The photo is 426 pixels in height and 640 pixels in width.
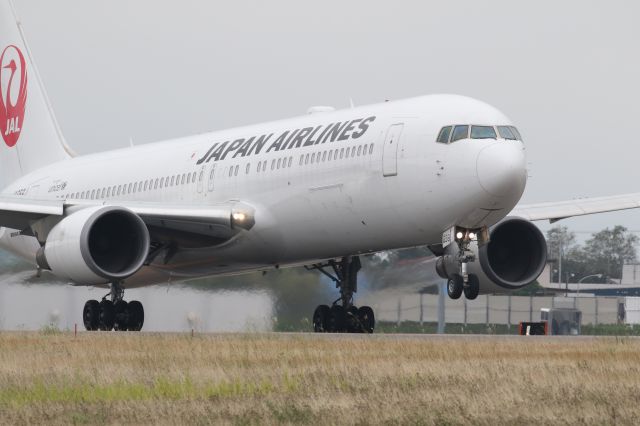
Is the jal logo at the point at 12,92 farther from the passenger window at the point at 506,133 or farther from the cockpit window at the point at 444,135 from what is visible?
the passenger window at the point at 506,133

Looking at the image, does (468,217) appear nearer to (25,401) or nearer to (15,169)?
(25,401)

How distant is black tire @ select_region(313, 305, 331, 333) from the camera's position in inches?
1177

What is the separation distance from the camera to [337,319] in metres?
29.8

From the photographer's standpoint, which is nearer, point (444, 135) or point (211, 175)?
point (444, 135)

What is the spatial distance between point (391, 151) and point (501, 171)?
91.0 inches

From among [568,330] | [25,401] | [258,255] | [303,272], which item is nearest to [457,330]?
[568,330]

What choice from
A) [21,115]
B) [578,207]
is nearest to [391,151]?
[578,207]

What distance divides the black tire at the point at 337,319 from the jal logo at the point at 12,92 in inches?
484

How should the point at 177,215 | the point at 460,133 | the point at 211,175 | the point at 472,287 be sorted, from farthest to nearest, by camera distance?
1. the point at 211,175
2. the point at 177,215
3. the point at 472,287
4. the point at 460,133

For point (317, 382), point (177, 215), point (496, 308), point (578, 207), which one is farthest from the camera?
point (496, 308)

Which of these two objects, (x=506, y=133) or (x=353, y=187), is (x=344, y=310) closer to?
(x=353, y=187)

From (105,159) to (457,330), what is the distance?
388 inches

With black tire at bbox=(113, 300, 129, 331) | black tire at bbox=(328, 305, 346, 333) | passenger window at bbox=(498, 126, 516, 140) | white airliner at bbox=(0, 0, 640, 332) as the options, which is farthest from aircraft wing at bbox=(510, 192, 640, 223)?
black tire at bbox=(113, 300, 129, 331)

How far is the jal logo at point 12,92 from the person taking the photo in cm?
3784
